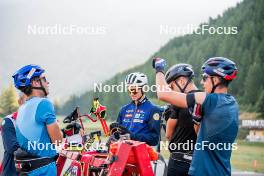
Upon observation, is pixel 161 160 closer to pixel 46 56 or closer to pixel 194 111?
pixel 194 111

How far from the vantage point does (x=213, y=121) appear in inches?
134

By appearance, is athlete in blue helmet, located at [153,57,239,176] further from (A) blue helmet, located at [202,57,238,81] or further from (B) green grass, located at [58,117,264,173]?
(B) green grass, located at [58,117,264,173]

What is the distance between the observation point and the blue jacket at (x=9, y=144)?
4.47 meters

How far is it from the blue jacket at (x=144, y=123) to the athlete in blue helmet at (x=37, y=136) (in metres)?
1.47

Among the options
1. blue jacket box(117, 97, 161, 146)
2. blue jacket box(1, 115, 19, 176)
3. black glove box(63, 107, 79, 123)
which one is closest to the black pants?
blue jacket box(117, 97, 161, 146)

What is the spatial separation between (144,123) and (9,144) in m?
1.49

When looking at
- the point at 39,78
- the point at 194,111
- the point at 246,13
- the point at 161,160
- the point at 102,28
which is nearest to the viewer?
the point at 194,111

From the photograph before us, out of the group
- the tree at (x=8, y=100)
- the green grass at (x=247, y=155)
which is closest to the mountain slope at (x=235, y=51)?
the green grass at (x=247, y=155)

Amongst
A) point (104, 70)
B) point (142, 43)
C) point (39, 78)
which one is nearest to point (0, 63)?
point (104, 70)

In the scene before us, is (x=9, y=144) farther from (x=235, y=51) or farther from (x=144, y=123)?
(x=235, y=51)

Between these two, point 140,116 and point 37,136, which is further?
point 140,116

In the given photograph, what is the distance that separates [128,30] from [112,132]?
3.85m

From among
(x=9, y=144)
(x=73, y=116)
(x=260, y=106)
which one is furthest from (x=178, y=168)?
(x=260, y=106)

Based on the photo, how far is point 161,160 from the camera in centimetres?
498
